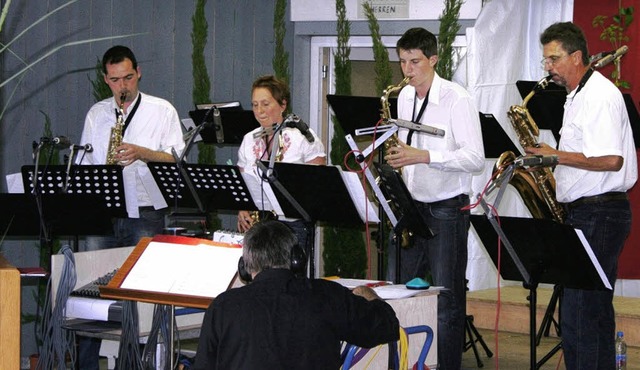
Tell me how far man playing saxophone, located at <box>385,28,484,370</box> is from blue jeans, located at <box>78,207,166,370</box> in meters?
1.63

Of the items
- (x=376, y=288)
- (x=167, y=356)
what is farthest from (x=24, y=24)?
(x=376, y=288)

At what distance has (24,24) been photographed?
257 inches

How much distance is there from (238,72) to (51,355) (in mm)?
4300

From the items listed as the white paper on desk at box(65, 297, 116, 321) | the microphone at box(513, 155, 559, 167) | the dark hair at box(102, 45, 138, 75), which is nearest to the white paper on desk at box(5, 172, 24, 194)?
the dark hair at box(102, 45, 138, 75)

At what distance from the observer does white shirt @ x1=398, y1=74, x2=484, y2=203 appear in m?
4.82

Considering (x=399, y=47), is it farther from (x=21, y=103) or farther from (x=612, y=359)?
(x=21, y=103)

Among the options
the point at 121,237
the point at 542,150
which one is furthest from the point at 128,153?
the point at 542,150

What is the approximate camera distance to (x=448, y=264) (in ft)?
16.0

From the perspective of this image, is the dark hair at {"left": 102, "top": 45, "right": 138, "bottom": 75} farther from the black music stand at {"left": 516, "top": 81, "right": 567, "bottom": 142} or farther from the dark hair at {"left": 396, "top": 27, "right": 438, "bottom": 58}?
the black music stand at {"left": 516, "top": 81, "right": 567, "bottom": 142}

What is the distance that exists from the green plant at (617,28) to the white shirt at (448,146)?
8.72 ft

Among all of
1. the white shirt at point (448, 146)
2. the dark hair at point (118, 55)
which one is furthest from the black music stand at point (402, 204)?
the dark hair at point (118, 55)

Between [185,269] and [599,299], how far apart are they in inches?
76.3

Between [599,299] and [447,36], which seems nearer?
[599,299]

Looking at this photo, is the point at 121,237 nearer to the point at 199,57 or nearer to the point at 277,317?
the point at 199,57
